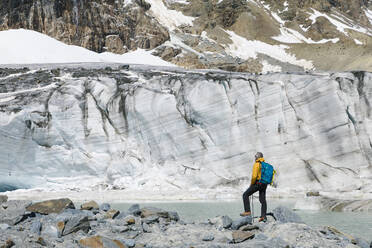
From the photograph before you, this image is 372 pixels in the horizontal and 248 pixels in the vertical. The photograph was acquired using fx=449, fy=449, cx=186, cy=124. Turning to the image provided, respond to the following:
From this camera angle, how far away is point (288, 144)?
18.8 m

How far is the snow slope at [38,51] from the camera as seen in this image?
35406 millimetres

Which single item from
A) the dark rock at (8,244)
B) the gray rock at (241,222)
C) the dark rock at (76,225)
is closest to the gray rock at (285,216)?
the gray rock at (241,222)

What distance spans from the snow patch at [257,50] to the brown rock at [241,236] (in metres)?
58.1

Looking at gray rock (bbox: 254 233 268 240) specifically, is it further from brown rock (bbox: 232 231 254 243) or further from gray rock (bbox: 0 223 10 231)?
gray rock (bbox: 0 223 10 231)

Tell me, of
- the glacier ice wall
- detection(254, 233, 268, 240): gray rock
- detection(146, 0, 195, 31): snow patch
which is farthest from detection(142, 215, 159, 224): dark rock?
detection(146, 0, 195, 31): snow patch

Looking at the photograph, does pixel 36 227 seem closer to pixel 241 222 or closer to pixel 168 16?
pixel 241 222

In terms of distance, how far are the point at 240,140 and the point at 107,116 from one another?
20.1ft

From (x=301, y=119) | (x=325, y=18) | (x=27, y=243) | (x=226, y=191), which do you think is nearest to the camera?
(x=27, y=243)

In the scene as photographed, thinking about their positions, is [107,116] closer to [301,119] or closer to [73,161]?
[73,161]

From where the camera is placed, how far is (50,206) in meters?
8.42

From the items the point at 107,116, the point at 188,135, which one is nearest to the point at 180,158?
the point at 188,135

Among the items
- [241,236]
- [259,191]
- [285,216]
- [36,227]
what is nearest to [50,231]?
[36,227]

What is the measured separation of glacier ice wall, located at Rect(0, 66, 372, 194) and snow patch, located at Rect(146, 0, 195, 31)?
46.7m

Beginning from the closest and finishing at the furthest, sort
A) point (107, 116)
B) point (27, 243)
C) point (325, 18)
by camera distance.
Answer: point (27, 243)
point (107, 116)
point (325, 18)
